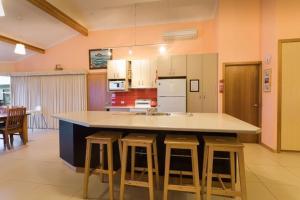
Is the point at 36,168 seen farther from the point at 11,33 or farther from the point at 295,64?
the point at 295,64

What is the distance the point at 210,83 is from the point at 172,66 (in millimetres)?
1054

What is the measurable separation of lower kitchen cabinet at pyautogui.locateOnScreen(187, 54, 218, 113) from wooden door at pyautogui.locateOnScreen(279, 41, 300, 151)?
55.0 inches

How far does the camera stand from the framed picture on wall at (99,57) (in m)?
6.14

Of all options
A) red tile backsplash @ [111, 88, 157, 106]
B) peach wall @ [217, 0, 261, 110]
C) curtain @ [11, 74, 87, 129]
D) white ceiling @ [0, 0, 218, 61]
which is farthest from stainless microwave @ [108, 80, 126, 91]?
peach wall @ [217, 0, 261, 110]

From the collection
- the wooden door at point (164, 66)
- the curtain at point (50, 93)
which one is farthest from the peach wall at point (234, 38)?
the wooden door at point (164, 66)

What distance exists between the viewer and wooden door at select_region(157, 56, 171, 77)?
5.10 metres

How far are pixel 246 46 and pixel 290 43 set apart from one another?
2.87 ft

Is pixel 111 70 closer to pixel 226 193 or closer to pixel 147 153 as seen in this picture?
pixel 147 153

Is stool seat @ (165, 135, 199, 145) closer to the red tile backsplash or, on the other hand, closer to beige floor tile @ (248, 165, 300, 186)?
beige floor tile @ (248, 165, 300, 186)

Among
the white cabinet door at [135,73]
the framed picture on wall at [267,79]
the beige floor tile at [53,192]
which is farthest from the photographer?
the white cabinet door at [135,73]

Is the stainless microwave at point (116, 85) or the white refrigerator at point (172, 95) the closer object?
the white refrigerator at point (172, 95)

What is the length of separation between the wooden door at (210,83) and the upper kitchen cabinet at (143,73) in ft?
4.46

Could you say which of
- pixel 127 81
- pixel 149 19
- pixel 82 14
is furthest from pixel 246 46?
pixel 82 14

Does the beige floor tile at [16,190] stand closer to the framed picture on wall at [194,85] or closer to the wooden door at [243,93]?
the framed picture on wall at [194,85]
